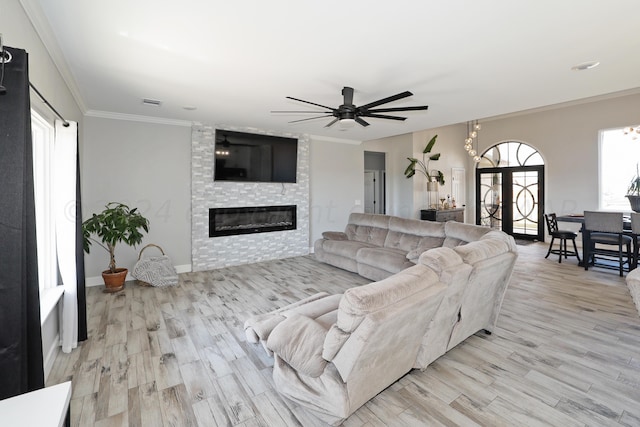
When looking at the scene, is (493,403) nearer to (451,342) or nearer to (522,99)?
(451,342)

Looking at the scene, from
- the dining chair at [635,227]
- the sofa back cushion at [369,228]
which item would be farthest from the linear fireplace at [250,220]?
the dining chair at [635,227]

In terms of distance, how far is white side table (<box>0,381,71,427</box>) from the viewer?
0.95 m

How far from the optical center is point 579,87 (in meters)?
3.61

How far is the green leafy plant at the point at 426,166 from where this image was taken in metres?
7.90

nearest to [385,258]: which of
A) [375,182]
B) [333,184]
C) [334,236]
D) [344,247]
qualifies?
[344,247]

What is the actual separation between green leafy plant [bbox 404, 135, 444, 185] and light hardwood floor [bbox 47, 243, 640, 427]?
4579 mm

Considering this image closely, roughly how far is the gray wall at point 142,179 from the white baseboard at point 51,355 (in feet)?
7.02

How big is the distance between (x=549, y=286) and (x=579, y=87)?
108 inches

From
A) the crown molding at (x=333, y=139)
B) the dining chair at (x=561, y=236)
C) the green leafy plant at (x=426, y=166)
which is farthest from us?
the green leafy plant at (x=426, y=166)

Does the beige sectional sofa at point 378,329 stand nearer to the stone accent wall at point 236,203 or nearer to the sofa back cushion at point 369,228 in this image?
the sofa back cushion at point 369,228

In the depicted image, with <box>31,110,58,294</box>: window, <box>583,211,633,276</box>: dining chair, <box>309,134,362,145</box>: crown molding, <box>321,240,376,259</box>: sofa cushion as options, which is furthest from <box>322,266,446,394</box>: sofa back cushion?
<box>309,134,362,145</box>: crown molding

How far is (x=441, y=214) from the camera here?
806cm

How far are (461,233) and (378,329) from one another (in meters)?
3.05

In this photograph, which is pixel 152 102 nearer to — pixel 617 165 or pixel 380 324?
pixel 380 324
